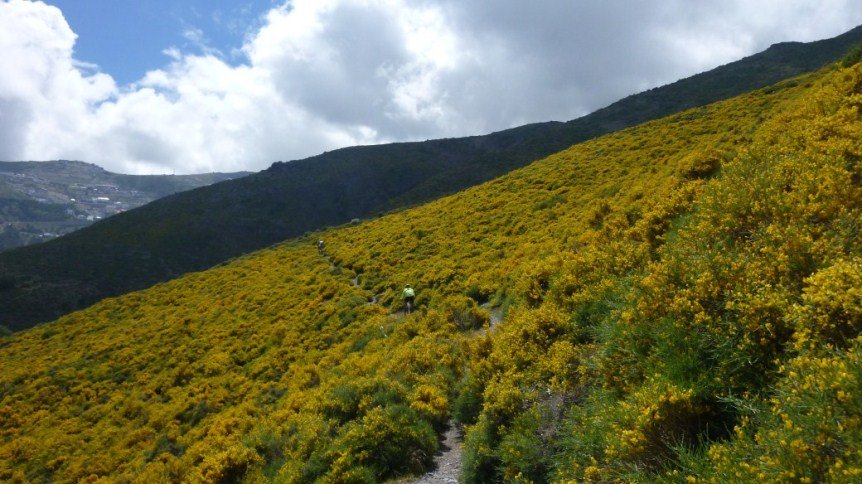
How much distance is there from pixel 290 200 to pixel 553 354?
112617mm

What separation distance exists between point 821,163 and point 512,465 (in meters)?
7.38

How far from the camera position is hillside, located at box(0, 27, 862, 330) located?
66500mm

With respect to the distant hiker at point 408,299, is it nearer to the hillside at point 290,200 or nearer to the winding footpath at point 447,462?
the winding footpath at point 447,462

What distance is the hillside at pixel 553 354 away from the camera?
4.53 metres

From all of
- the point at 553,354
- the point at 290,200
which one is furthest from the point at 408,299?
the point at 290,200

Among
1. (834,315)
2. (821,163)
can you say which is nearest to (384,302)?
(821,163)

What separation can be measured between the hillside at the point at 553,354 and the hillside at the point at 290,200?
134 ft

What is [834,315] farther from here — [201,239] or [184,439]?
[201,239]

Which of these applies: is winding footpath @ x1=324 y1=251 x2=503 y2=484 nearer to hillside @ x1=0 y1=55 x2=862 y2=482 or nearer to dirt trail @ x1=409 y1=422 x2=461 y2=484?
dirt trail @ x1=409 y1=422 x2=461 y2=484

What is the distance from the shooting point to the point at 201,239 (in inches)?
3553

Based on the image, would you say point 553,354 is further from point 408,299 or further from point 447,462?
point 408,299

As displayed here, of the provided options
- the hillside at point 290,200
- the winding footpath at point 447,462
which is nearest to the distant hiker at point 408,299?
the winding footpath at point 447,462

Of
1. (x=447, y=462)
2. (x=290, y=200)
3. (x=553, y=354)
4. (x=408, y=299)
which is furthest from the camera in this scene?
(x=290, y=200)

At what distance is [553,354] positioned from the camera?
336 inches
